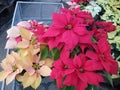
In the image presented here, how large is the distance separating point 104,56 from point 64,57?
5.5 inches

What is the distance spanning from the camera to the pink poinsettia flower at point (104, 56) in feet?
2.67

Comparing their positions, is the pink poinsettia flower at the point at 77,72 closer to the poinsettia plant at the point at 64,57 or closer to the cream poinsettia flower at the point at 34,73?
the poinsettia plant at the point at 64,57

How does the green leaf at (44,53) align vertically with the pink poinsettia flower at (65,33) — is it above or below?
below

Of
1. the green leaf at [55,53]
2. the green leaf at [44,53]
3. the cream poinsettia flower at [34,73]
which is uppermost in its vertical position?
the green leaf at [55,53]

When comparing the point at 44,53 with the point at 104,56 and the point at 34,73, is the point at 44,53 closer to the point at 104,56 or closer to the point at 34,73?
the point at 34,73

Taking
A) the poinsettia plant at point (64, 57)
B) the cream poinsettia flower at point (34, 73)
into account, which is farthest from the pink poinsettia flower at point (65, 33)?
the cream poinsettia flower at point (34, 73)

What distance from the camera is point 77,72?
787 mm

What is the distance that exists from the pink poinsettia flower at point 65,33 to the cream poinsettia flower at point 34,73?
0.33ft

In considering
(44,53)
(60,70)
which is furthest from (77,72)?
(44,53)

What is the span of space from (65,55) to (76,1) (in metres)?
1.16

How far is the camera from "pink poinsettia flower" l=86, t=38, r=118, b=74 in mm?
814

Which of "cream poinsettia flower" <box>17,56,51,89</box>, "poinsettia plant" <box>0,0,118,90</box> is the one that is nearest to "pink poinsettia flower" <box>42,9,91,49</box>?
"poinsettia plant" <box>0,0,118,90</box>

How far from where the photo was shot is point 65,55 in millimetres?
802

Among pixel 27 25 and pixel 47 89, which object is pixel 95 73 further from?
pixel 27 25
